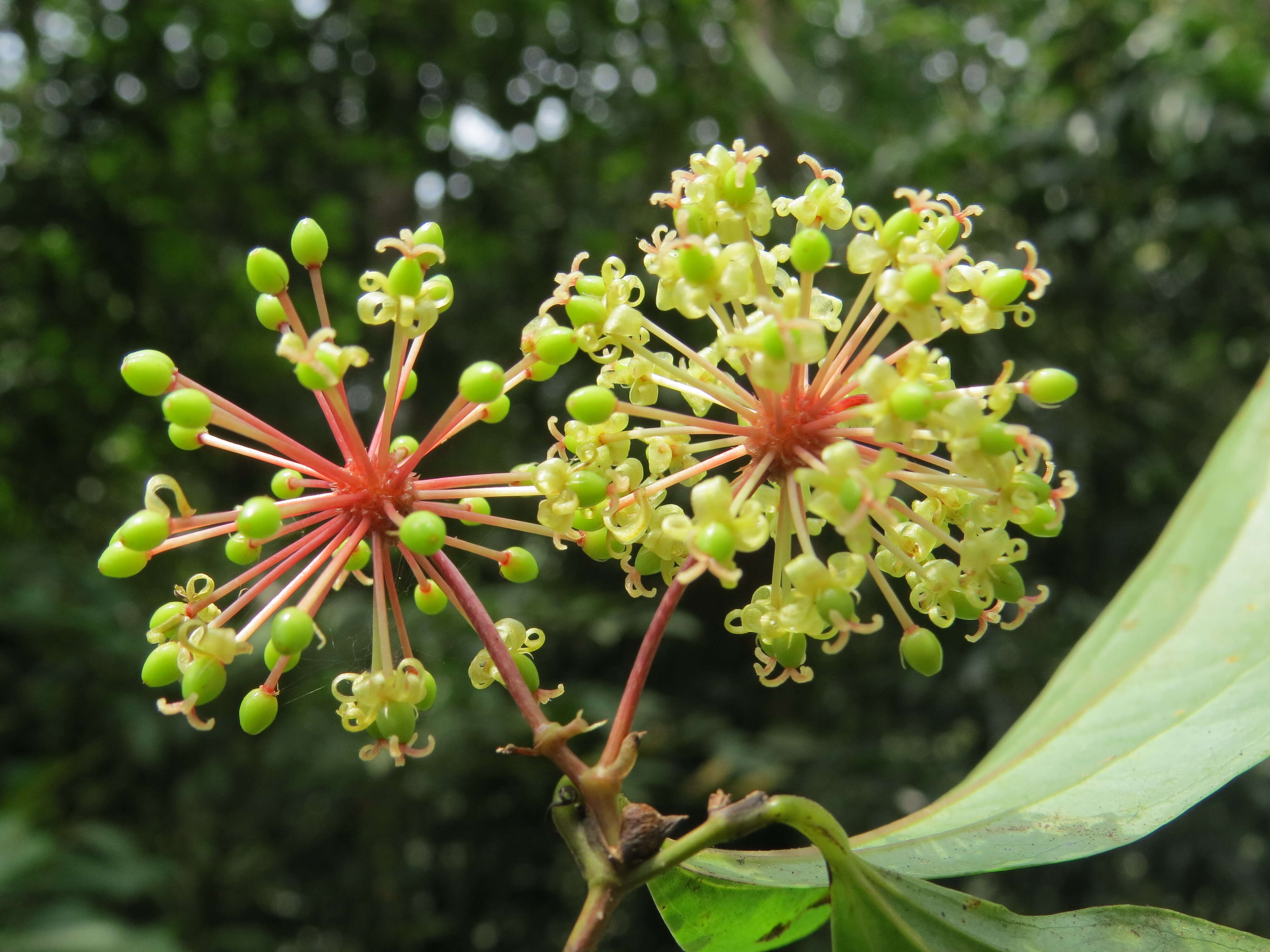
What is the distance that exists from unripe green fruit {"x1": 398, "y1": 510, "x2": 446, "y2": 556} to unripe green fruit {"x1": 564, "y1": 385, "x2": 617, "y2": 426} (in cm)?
20

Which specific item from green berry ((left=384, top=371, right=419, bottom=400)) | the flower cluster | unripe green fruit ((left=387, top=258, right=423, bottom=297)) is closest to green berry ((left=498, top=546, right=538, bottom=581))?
the flower cluster

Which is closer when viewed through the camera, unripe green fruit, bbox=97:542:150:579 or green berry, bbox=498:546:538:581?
unripe green fruit, bbox=97:542:150:579

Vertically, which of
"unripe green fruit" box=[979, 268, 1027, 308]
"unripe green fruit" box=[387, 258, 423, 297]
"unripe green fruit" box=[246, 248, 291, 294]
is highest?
"unripe green fruit" box=[246, 248, 291, 294]

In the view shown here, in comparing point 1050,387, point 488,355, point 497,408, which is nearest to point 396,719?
point 497,408

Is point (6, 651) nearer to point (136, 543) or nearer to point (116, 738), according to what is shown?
point (116, 738)

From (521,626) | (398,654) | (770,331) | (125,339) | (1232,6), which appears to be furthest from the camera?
(1232,6)

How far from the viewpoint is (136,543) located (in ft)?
3.69

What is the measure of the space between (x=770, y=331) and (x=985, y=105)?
736 centimetres

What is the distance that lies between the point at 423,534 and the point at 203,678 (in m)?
0.34

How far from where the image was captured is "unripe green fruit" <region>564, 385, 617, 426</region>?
3.68ft

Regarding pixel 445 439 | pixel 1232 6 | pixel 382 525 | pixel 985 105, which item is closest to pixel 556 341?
pixel 445 439

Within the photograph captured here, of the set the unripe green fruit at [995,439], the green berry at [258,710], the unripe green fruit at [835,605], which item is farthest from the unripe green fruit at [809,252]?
the green berry at [258,710]

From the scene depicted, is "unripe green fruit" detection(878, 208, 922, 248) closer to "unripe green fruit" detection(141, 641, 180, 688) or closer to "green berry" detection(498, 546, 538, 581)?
"green berry" detection(498, 546, 538, 581)

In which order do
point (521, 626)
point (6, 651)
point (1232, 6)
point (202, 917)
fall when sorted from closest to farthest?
point (521, 626) → point (6, 651) → point (202, 917) → point (1232, 6)
